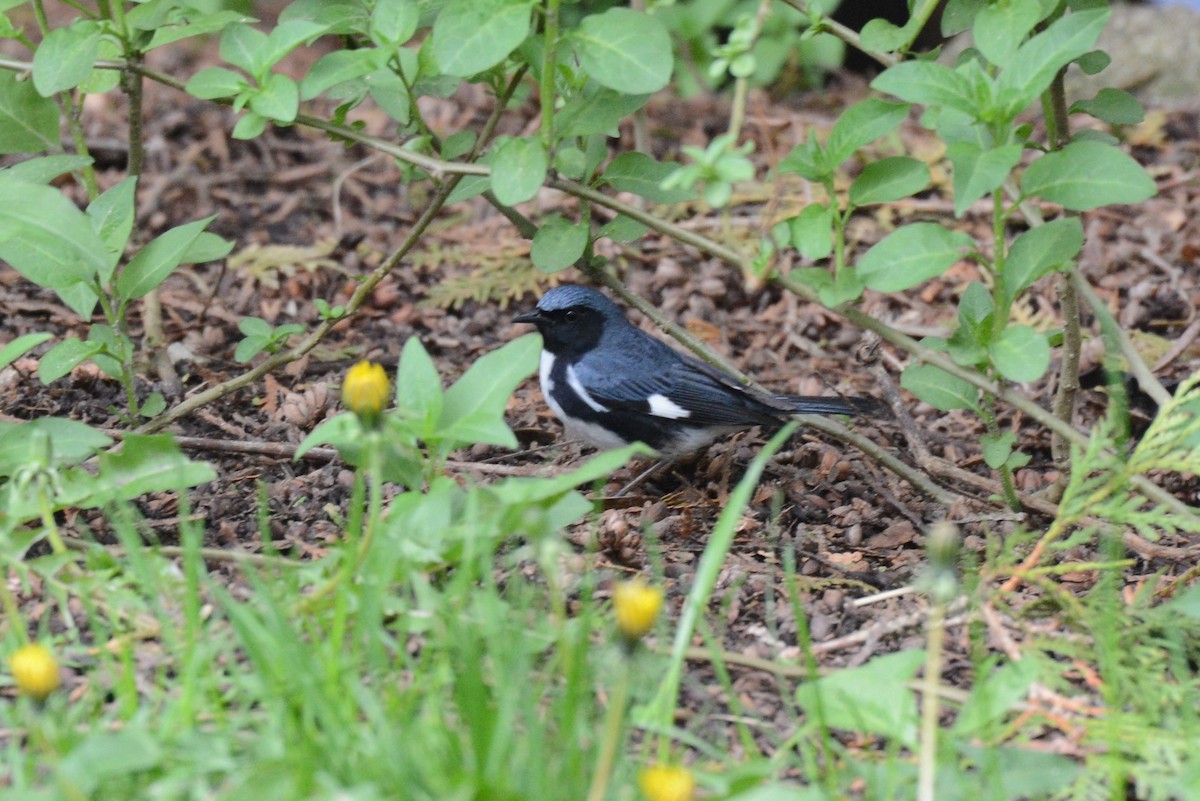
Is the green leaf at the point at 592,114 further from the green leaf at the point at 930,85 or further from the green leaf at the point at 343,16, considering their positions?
the green leaf at the point at 930,85

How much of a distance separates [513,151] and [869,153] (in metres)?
3.49

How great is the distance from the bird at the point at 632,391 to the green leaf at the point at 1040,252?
1328 millimetres

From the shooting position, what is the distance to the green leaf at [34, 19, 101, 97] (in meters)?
3.67

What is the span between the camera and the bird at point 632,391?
4918mm

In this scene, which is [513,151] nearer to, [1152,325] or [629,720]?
[629,720]

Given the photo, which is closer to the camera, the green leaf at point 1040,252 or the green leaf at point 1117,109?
the green leaf at point 1040,252

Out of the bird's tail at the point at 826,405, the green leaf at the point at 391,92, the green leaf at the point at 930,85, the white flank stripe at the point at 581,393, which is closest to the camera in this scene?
the green leaf at the point at 930,85

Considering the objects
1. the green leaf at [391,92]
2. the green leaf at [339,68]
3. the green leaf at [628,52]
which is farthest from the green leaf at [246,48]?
the green leaf at [628,52]

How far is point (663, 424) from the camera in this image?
5.00 m

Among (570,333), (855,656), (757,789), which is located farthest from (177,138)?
(757,789)

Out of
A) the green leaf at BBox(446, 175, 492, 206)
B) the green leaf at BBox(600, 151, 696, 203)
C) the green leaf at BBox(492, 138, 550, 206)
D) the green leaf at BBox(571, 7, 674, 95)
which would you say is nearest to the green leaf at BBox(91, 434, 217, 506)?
the green leaf at BBox(492, 138, 550, 206)

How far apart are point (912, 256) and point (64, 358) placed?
245 cm

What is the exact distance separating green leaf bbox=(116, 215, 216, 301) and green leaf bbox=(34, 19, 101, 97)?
1.78 ft

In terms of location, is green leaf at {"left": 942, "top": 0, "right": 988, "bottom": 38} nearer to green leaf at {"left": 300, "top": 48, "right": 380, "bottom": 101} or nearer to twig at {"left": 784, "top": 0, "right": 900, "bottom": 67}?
twig at {"left": 784, "top": 0, "right": 900, "bottom": 67}
